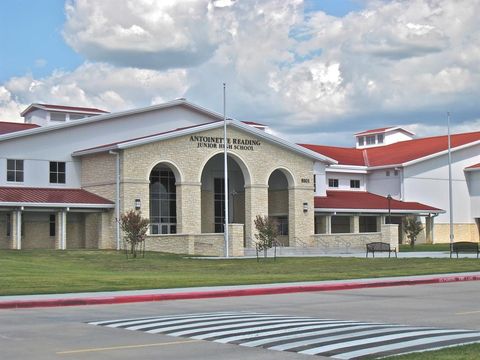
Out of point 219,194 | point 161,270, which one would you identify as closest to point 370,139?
point 219,194

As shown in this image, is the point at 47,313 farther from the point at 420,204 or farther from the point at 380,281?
the point at 420,204

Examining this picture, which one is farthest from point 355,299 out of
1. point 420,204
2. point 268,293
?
point 420,204

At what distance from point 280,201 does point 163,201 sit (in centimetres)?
932

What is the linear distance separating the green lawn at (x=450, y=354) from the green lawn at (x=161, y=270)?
1347 centimetres

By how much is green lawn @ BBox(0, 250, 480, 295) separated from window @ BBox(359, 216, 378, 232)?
26214 millimetres

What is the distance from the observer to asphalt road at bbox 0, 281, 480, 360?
35.8ft

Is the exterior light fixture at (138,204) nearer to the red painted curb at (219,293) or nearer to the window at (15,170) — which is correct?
the window at (15,170)

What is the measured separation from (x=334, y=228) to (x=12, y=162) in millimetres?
26904

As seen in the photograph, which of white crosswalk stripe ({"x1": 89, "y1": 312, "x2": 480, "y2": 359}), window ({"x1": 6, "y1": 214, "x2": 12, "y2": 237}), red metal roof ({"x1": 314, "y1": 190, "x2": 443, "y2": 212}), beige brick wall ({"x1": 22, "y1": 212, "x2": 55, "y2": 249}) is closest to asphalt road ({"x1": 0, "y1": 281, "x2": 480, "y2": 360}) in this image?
white crosswalk stripe ({"x1": 89, "y1": 312, "x2": 480, "y2": 359})

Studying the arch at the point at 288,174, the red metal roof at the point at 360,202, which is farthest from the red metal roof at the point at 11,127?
the red metal roof at the point at 360,202

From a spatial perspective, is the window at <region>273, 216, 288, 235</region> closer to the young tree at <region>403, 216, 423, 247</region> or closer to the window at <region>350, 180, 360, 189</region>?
the young tree at <region>403, 216, 423, 247</region>

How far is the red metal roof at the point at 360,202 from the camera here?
60144 mm

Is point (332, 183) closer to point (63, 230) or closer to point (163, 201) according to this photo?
point (163, 201)

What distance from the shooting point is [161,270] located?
109ft
